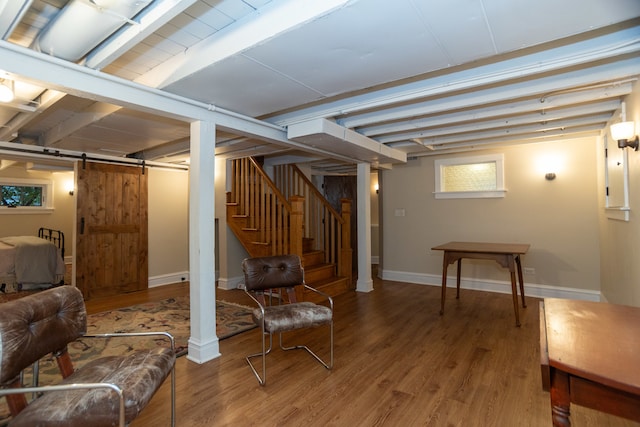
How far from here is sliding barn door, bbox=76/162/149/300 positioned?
4812 millimetres

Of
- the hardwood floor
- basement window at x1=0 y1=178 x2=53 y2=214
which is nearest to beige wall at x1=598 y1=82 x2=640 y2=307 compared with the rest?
the hardwood floor

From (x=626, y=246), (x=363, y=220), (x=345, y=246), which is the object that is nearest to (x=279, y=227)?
(x=345, y=246)

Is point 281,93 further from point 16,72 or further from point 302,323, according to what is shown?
point 302,323

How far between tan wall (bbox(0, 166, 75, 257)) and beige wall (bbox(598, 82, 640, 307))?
8823mm

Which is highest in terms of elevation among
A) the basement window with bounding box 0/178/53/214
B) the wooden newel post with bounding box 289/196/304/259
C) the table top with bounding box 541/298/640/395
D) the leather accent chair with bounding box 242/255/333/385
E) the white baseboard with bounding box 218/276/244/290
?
the basement window with bounding box 0/178/53/214

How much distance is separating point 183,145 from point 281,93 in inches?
110

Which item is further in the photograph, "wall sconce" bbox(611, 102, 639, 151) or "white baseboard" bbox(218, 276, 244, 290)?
"white baseboard" bbox(218, 276, 244, 290)

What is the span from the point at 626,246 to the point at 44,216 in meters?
10.4

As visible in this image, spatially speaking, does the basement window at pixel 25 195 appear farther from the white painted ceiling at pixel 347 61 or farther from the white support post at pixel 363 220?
the white support post at pixel 363 220

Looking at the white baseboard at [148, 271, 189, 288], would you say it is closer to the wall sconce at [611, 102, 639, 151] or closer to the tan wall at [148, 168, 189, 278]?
the tan wall at [148, 168, 189, 278]

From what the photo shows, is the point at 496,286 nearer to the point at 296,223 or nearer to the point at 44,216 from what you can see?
the point at 296,223

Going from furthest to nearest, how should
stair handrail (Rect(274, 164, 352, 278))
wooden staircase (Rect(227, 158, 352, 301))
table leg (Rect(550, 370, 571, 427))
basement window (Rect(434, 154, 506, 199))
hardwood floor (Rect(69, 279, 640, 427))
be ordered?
stair handrail (Rect(274, 164, 352, 278)) → basement window (Rect(434, 154, 506, 199)) → wooden staircase (Rect(227, 158, 352, 301)) → hardwood floor (Rect(69, 279, 640, 427)) → table leg (Rect(550, 370, 571, 427))

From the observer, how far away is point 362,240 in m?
5.25

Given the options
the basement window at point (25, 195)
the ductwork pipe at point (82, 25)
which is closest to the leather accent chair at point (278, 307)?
the ductwork pipe at point (82, 25)
